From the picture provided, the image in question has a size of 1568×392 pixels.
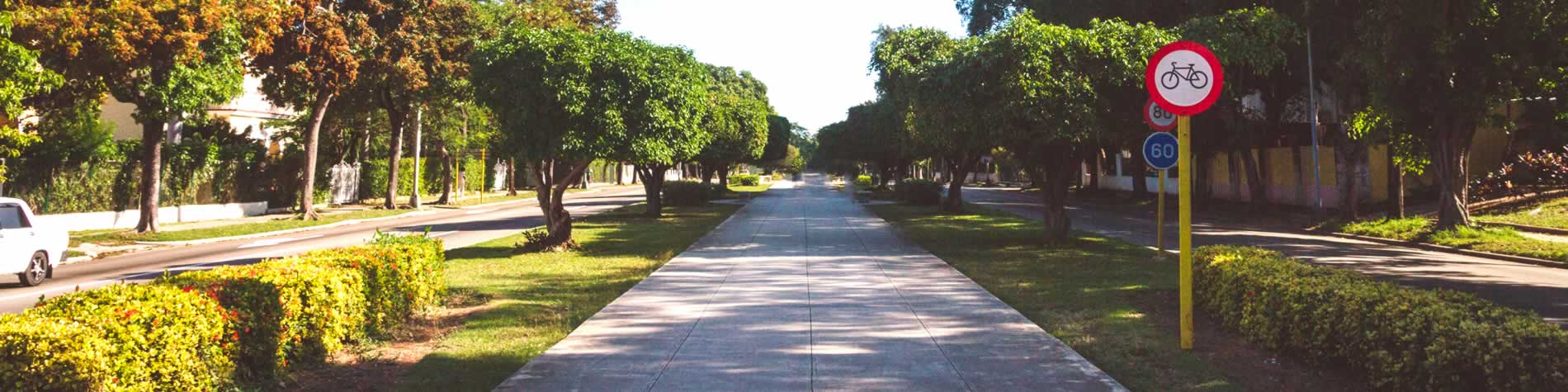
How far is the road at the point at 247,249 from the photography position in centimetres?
1406

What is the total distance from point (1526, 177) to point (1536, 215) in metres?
5.90

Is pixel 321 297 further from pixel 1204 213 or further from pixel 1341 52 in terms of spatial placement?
pixel 1204 213

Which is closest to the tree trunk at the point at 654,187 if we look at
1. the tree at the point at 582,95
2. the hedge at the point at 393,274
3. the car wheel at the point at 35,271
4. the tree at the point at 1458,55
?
the tree at the point at 582,95

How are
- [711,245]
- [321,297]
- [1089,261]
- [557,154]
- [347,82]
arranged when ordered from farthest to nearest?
[347,82]
[711,245]
[557,154]
[1089,261]
[321,297]

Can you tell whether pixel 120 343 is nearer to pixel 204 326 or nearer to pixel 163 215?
pixel 204 326

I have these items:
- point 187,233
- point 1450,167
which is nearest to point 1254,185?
point 1450,167

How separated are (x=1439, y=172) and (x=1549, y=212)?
4256 mm

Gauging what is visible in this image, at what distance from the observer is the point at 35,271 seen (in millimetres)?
14062

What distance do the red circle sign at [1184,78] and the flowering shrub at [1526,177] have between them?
23.4 metres

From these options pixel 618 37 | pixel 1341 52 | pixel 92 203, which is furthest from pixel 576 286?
Answer: pixel 92 203

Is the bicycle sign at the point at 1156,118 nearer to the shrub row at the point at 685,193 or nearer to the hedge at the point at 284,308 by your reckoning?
the hedge at the point at 284,308

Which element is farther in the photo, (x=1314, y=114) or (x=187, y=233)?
(x=187, y=233)

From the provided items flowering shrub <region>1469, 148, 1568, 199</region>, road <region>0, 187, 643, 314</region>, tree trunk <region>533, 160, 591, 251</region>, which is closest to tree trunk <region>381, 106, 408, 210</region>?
road <region>0, 187, 643, 314</region>

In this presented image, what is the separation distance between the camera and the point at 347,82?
2936cm
